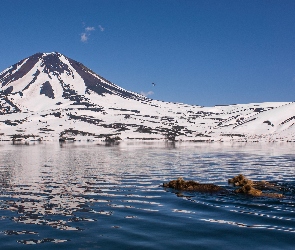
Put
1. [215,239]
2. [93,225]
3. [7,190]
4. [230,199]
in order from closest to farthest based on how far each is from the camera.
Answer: [215,239] < [93,225] < [230,199] < [7,190]

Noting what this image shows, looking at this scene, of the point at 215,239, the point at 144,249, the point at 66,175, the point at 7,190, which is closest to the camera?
the point at 144,249

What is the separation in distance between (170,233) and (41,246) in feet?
20.5

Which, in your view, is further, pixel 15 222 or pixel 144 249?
pixel 15 222

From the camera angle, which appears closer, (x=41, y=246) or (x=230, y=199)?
(x=41, y=246)

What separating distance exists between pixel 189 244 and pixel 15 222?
33.4ft

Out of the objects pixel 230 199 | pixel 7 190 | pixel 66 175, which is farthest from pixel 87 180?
pixel 230 199

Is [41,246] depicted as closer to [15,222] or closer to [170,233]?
[15,222]

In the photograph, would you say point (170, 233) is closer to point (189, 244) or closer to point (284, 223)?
point (189, 244)

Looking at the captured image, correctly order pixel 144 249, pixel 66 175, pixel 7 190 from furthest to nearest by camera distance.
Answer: pixel 66 175, pixel 7 190, pixel 144 249

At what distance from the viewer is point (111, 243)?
54.6 ft

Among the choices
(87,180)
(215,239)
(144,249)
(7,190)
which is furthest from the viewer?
(87,180)

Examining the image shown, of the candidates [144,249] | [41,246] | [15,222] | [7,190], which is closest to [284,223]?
[144,249]

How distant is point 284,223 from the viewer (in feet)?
65.8

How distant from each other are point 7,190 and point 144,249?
21120mm
